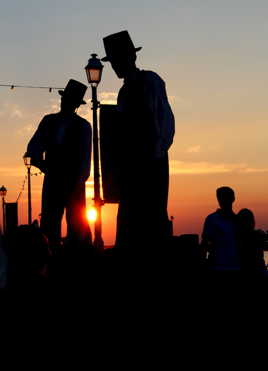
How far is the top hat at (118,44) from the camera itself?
648 centimetres

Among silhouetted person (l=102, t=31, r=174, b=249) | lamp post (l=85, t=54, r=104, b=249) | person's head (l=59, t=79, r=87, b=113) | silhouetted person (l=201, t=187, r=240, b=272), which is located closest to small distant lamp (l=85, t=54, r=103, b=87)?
lamp post (l=85, t=54, r=104, b=249)

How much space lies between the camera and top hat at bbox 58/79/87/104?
9609 millimetres

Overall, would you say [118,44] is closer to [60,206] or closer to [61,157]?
[61,157]

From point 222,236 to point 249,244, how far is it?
0.96 ft

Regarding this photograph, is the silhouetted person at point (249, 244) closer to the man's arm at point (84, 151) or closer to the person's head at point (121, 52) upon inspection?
the person's head at point (121, 52)

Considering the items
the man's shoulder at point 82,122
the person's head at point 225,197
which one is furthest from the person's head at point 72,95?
the person's head at point 225,197

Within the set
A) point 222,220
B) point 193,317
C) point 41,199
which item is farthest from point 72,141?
point 193,317

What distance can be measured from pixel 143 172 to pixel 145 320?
2.00 meters

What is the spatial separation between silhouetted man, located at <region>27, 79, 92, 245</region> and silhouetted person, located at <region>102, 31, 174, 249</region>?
10.7 ft

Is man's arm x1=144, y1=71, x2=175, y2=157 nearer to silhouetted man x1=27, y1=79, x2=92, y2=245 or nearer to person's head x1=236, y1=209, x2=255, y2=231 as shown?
person's head x1=236, y1=209, x2=255, y2=231

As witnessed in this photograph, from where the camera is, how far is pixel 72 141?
995 cm

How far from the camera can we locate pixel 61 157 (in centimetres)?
995

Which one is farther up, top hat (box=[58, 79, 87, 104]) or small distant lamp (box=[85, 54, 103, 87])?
small distant lamp (box=[85, 54, 103, 87])

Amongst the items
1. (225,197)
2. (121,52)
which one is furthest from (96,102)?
(121,52)
